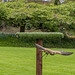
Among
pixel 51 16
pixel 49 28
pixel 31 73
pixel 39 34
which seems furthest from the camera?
pixel 49 28

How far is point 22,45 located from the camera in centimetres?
2050

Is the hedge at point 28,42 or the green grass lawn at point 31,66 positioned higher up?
the hedge at point 28,42

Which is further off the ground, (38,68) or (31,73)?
(38,68)

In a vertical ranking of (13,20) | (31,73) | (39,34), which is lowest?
(31,73)

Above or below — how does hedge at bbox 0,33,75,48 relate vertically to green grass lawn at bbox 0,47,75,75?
above

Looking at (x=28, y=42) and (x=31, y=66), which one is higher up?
(x=28, y=42)

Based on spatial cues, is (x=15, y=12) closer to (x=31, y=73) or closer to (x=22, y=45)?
(x=22, y=45)

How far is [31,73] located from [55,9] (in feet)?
49.6

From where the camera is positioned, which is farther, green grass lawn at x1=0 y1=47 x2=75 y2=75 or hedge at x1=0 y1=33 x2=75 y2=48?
hedge at x1=0 y1=33 x2=75 y2=48

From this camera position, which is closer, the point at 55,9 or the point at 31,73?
the point at 31,73

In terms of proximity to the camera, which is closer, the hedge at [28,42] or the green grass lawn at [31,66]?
the green grass lawn at [31,66]

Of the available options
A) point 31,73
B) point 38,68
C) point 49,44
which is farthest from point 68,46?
point 38,68

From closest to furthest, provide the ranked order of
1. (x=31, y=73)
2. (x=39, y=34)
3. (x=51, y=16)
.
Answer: (x=39, y=34), (x=31, y=73), (x=51, y=16)

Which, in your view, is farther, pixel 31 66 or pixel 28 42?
pixel 28 42
